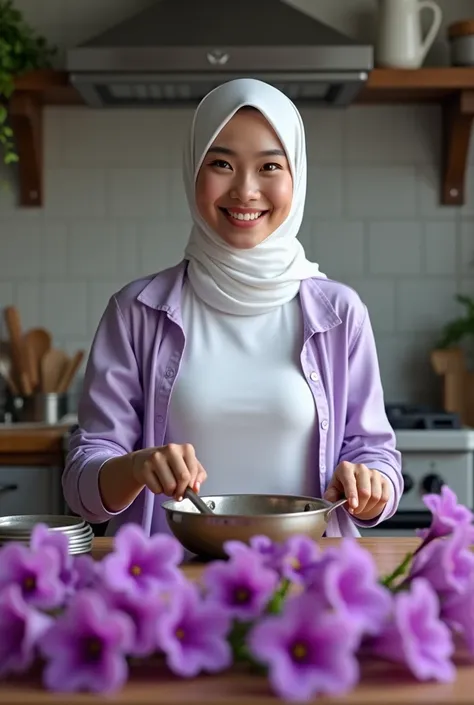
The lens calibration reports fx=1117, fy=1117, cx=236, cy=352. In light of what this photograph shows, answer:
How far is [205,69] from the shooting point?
281cm

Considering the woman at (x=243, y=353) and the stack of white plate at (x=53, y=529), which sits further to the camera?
the woman at (x=243, y=353)

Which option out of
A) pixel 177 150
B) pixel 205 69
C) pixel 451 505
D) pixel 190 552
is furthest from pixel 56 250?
pixel 451 505

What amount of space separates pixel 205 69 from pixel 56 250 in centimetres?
79

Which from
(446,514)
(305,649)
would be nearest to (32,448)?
(446,514)

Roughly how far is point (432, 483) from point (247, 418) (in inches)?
47.4

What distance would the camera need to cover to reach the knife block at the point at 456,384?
126 inches

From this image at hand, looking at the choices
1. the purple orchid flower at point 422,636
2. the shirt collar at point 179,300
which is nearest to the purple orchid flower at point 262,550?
the purple orchid flower at point 422,636

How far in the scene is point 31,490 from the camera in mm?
2756

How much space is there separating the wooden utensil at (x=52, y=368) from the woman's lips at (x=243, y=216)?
1596mm

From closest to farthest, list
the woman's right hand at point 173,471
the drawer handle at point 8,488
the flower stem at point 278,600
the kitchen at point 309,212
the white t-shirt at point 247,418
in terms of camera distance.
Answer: the flower stem at point 278,600, the woman's right hand at point 173,471, the white t-shirt at point 247,418, the drawer handle at point 8,488, the kitchen at point 309,212

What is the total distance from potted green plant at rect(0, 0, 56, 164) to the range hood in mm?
194

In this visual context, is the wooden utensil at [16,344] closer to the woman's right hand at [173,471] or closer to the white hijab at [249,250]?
the white hijab at [249,250]

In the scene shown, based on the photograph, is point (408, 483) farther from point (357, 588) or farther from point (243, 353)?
point (357, 588)

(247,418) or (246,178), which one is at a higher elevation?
(246,178)
